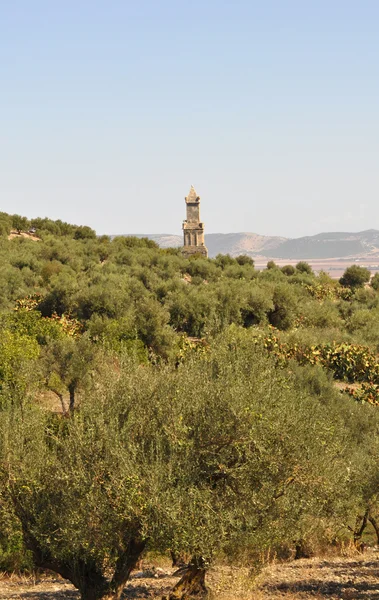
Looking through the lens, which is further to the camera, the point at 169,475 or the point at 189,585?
the point at 189,585

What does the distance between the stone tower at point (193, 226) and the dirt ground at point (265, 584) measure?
9280 centimetres

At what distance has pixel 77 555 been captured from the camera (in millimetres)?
13758

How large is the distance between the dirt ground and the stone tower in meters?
92.8

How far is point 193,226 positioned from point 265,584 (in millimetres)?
99493

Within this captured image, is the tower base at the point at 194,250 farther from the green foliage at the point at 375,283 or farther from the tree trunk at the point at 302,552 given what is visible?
the tree trunk at the point at 302,552

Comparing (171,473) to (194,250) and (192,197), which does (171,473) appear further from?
(192,197)

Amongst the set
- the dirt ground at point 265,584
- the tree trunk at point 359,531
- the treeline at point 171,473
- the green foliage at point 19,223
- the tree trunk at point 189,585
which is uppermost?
the green foliage at point 19,223

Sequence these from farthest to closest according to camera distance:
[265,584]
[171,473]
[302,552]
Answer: [302,552]
[265,584]
[171,473]

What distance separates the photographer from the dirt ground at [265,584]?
1684 cm

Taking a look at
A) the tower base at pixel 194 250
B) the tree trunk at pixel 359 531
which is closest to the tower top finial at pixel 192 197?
the tower base at pixel 194 250

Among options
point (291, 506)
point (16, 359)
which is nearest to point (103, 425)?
point (291, 506)

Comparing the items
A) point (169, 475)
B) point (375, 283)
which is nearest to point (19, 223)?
point (375, 283)

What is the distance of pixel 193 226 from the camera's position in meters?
116

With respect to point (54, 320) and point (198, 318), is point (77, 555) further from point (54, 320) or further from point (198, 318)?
point (198, 318)
